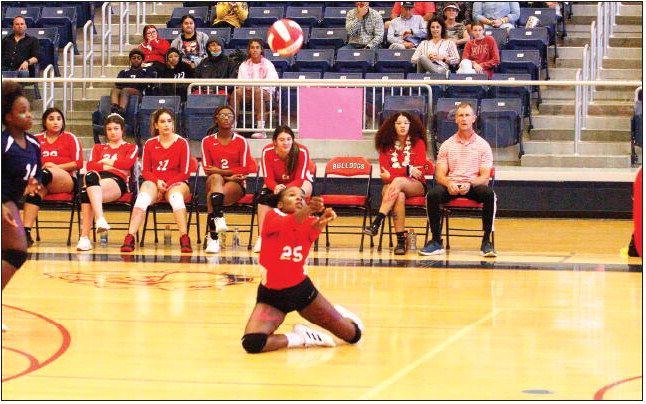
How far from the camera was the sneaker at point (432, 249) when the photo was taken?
10.6 metres

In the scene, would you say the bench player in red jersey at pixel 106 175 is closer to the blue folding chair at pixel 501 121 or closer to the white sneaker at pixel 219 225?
the white sneaker at pixel 219 225

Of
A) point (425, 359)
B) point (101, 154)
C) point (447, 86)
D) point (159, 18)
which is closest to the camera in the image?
point (425, 359)

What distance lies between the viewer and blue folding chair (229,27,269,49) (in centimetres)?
1552

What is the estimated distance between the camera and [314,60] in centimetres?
1480

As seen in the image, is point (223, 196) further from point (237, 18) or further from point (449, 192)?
point (237, 18)

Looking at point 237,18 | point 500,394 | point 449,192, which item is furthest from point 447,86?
point 500,394

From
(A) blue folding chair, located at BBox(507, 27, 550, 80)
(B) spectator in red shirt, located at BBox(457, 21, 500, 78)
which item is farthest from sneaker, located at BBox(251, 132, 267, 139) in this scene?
(A) blue folding chair, located at BBox(507, 27, 550, 80)

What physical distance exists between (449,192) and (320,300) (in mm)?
4150

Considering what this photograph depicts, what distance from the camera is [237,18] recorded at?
16.4m

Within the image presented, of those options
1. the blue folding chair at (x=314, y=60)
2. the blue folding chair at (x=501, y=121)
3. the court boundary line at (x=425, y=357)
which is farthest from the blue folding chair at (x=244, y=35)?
the court boundary line at (x=425, y=357)

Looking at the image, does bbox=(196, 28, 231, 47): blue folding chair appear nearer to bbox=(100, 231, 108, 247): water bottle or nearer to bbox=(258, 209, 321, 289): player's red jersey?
bbox=(100, 231, 108, 247): water bottle

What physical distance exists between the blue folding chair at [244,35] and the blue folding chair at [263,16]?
0.59 metres

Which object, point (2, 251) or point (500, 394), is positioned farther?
point (2, 251)

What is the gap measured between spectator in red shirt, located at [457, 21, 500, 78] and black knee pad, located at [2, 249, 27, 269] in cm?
839
